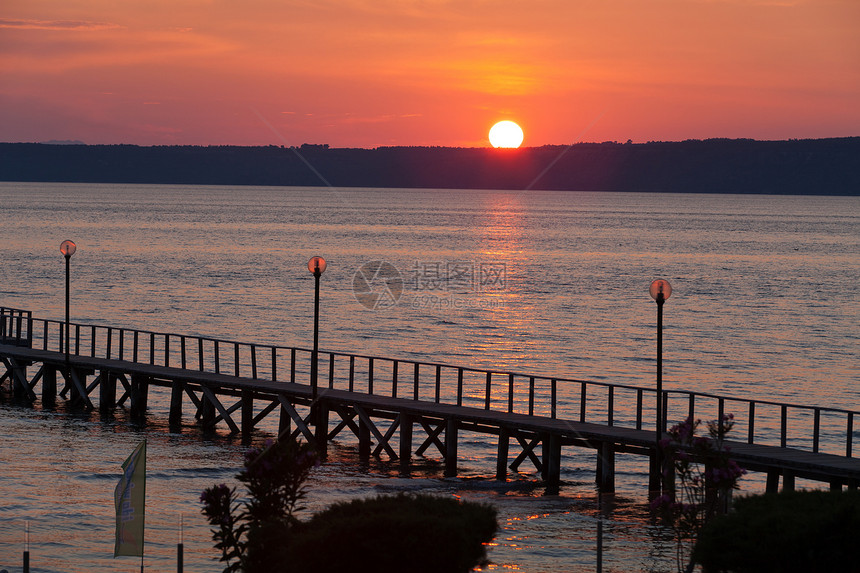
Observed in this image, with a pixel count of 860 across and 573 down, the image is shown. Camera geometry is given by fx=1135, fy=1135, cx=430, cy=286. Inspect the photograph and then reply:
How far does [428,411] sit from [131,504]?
1275cm

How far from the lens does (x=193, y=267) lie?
10769 cm

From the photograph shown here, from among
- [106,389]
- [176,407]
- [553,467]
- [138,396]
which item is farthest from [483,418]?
[106,389]

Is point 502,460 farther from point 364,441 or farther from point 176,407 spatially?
point 176,407

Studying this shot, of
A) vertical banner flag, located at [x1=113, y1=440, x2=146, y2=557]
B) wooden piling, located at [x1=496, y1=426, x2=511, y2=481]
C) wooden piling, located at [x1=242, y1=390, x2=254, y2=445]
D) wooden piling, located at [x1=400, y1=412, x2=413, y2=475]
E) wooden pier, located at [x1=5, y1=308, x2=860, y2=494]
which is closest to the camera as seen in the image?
vertical banner flag, located at [x1=113, y1=440, x2=146, y2=557]

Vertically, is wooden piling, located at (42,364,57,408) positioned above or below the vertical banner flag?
below

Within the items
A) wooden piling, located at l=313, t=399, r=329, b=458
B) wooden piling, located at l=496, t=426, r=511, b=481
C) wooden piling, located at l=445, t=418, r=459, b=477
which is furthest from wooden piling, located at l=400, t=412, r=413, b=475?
wooden piling, located at l=496, t=426, r=511, b=481

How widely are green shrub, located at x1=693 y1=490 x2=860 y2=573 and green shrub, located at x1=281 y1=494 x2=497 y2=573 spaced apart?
2711 millimetres

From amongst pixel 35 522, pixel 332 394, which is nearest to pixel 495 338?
pixel 332 394

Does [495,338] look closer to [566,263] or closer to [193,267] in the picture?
[193,267]

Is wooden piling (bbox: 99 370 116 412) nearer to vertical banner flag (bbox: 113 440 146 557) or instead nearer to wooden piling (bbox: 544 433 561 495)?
wooden piling (bbox: 544 433 561 495)

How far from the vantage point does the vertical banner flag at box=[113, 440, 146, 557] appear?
52.6 ft

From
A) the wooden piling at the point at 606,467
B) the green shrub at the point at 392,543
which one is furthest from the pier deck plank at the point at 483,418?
the green shrub at the point at 392,543

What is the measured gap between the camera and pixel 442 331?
215 feet

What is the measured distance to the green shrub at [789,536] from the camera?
38.5 feet
